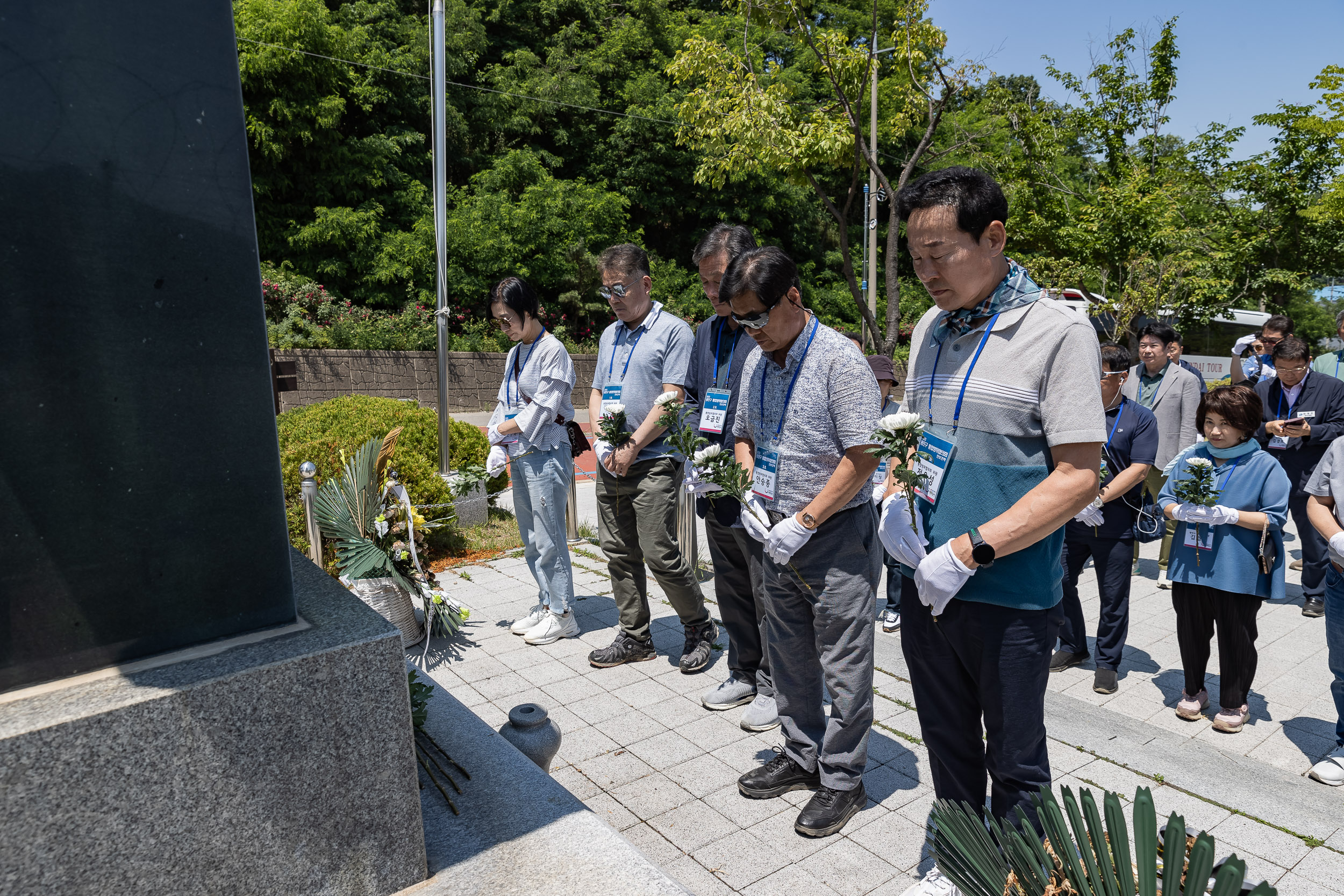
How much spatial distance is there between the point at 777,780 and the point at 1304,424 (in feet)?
17.2

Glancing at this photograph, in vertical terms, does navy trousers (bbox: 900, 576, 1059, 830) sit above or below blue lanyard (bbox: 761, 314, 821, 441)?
below

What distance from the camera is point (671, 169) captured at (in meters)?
27.8

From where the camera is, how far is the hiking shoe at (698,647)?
469cm

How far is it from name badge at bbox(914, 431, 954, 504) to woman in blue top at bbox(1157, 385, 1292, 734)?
242 centimetres

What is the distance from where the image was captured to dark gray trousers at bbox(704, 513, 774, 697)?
392cm

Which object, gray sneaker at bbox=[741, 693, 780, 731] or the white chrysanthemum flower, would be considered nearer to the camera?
the white chrysanthemum flower

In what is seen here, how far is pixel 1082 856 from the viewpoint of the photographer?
3.82ft

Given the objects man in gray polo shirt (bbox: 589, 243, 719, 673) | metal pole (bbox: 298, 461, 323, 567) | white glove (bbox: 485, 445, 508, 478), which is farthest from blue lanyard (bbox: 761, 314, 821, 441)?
metal pole (bbox: 298, 461, 323, 567)

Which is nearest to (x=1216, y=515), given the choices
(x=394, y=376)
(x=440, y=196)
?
(x=440, y=196)

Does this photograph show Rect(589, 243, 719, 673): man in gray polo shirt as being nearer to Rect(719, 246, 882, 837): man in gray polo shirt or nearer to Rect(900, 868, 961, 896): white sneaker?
Rect(719, 246, 882, 837): man in gray polo shirt

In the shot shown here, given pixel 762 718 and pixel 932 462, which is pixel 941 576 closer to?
pixel 932 462

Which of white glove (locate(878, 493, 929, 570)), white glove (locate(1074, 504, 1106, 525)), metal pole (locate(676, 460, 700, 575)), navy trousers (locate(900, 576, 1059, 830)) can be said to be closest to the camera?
navy trousers (locate(900, 576, 1059, 830))

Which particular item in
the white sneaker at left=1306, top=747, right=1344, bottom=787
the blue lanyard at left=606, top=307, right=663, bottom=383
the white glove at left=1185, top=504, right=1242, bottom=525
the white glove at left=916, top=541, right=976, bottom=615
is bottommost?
the white sneaker at left=1306, top=747, right=1344, bottom=787

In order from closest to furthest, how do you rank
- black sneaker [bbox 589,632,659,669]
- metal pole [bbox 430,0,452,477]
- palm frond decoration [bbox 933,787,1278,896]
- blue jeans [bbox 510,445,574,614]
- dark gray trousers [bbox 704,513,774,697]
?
1. palm frond decoration [bbox 933,787,1278,896]
2. dark gray trousers [bbox 704,513,774,697]
3. black sneaker [bbox 589,632,659,669]
4. blue jeans [bbox 510,445,574,614]
5. metal pole [bbox 430,0,452,477]
